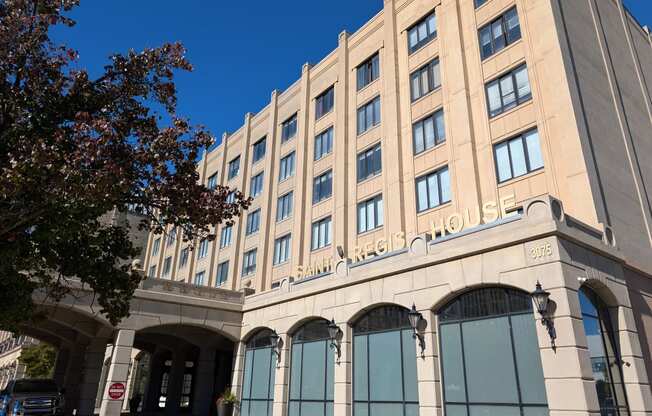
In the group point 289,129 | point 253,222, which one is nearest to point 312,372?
point 253,222

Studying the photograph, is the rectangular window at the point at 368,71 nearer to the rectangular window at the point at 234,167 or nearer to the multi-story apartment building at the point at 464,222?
the multi-story apartment building at the point at 464,222

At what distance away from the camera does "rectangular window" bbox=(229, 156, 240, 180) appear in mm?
42000

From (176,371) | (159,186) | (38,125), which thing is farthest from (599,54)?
(176,371)

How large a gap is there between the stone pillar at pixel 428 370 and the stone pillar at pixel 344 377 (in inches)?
136

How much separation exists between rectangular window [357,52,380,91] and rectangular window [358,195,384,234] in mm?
7867

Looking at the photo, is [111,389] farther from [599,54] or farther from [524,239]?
[599,54]

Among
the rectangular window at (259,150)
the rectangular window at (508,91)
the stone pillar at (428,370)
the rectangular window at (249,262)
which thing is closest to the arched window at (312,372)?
the stone pillar at (428,370)

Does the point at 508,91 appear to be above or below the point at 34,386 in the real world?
above

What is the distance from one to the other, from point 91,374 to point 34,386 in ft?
18.4

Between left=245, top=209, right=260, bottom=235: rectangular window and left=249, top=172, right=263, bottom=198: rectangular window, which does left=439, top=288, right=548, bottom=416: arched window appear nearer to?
left=245, top=209, right=260, bottom=235: rectangular window

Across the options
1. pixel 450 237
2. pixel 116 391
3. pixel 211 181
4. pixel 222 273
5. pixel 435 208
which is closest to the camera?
pixel 450 237

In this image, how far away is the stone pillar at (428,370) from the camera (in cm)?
1473

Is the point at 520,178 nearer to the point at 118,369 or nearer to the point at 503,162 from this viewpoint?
the point at 503,162

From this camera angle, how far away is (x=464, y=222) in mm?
17797
